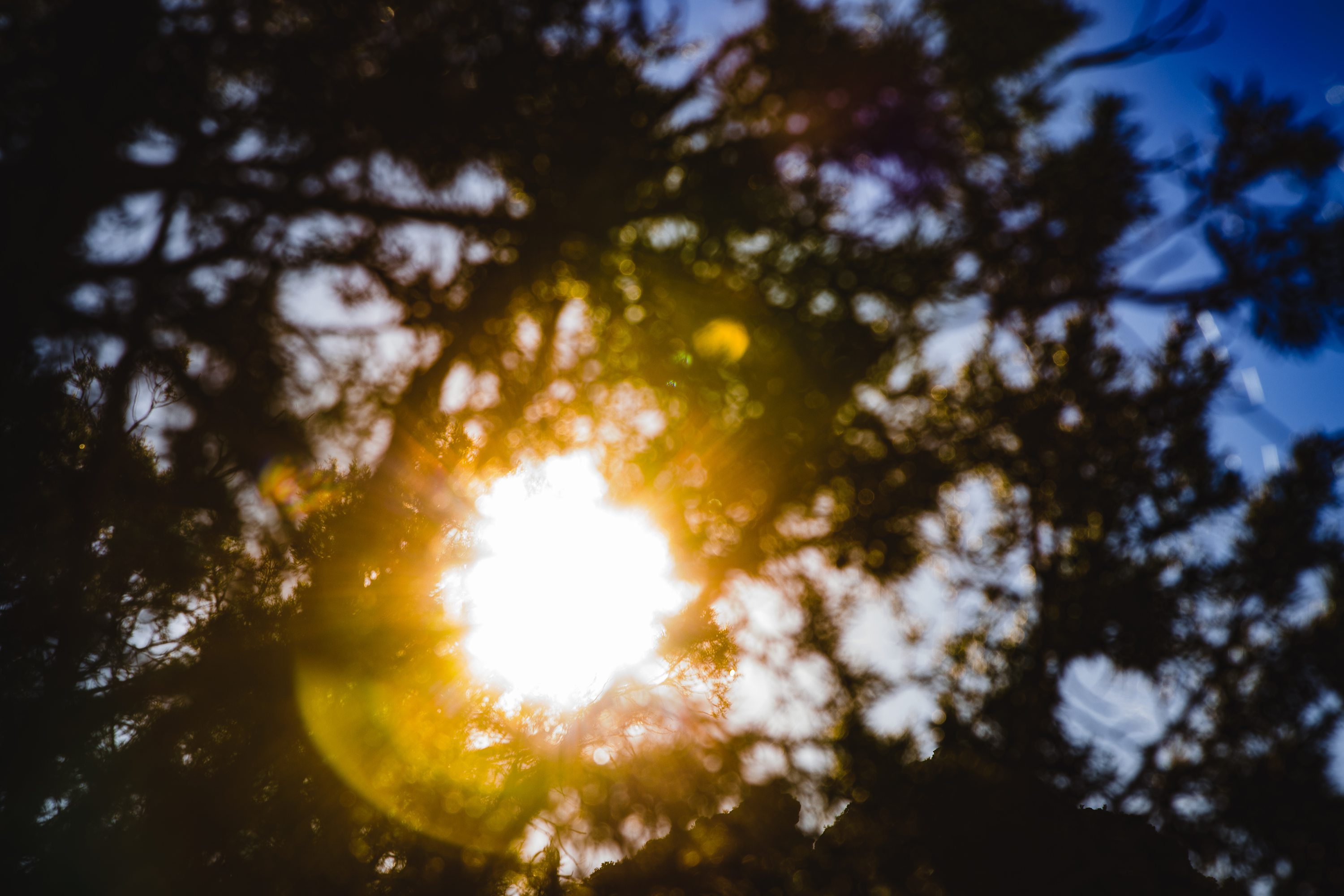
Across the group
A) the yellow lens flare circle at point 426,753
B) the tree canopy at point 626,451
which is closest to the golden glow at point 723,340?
the tree canopy at point 626,451

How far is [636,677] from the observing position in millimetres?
6016

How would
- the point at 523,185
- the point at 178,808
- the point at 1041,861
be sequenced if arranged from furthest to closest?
the point at 1041,861, the point at 178,808, the point at 523,185

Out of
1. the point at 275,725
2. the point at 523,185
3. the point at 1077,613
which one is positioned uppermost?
the point at 523,185

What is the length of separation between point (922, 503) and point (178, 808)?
17.9 feet

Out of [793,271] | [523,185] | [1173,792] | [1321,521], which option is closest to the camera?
[793,271]

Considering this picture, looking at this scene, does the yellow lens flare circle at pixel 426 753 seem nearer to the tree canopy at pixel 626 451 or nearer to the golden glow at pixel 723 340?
the tree canopy at pixel 626 451

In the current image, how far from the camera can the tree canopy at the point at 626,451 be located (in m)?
2.98

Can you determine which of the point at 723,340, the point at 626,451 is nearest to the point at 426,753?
the point at 626,451

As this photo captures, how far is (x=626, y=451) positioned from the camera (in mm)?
4812

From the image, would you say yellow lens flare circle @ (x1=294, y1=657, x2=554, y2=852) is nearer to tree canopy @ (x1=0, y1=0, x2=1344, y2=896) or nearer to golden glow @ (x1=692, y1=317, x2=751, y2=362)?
tree canopy @ (x1=0, y1=0, x2=1344, y2=896)

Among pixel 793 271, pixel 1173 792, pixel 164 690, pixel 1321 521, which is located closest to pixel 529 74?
pixel 793 271

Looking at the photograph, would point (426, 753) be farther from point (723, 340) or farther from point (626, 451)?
point (723, 340)

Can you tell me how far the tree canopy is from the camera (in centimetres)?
298

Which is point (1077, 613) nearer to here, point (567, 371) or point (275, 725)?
point (567, 371)
